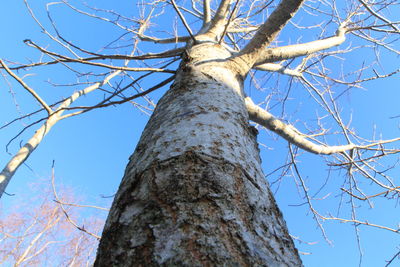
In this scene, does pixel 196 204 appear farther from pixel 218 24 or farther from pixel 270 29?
pixel 218 24

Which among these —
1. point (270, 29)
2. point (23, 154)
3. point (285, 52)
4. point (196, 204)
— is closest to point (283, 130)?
point (285, 52)

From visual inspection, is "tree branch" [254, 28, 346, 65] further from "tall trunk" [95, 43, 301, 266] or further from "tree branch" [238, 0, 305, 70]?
"tall trunk" [95, 43, 301, 266]

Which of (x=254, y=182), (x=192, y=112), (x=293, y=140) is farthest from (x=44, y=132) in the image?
(x=254, y=182)

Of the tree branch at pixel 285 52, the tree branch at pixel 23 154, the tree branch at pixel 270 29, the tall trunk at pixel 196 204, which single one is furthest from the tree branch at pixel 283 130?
the tree branch at pixel 23 154

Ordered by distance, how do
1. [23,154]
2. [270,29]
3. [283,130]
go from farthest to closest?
1. [23,154]
2. [283,130]
3. [270,29]

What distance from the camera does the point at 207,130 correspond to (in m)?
0.65

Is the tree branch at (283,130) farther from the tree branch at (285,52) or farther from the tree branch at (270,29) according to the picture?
the tree branch at (270,29)

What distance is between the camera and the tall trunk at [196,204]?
0.39 metres

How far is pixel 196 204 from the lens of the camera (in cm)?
46

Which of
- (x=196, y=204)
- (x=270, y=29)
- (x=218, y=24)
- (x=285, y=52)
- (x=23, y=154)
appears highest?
(x=218, y=24)

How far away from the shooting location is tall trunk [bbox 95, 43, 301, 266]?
39 centimetres

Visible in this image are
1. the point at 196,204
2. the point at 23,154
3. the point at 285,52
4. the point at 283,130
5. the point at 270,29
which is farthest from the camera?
the point at 23,154

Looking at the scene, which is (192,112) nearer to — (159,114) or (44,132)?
(159,114)

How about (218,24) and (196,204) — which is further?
(218,24)
